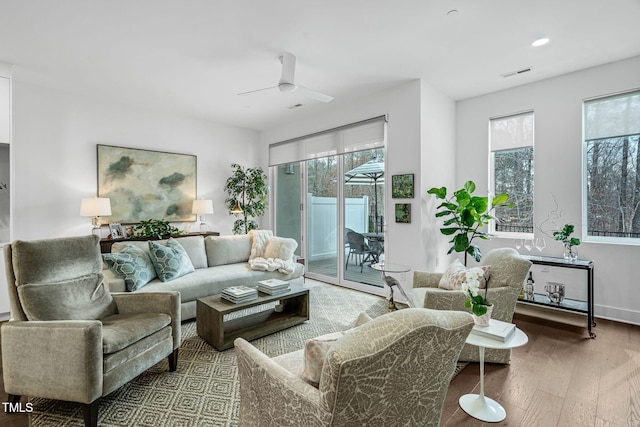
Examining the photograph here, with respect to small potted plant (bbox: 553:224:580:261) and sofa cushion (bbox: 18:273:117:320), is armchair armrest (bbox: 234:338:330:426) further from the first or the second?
small potted plant (bbox: 553:224:580:261)

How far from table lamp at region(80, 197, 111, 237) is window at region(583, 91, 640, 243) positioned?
6.13 meters

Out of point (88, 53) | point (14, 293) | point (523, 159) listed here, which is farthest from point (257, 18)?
point (523, 159)

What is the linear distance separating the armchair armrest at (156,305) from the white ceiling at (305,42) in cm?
230

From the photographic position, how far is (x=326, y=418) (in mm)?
993

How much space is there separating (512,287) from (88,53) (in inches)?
181

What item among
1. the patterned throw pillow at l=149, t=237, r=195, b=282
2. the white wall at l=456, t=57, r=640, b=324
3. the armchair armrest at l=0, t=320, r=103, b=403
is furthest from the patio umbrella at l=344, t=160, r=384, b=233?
the armchair armrest at l=0, t=320, r=103, b=403

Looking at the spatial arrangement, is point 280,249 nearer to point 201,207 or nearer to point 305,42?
point 201,207

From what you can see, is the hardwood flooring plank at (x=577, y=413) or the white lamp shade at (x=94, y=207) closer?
the hardwood flooring plank at (x=577, y=413)

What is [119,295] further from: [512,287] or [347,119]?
[347,119]

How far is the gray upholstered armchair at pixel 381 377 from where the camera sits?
948mm

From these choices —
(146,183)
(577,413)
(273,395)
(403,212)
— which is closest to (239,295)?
(273,395)

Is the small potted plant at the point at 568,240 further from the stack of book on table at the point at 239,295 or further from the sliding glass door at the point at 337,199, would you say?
the stack of book on table at the point at 239,295

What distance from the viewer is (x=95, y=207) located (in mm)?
4180

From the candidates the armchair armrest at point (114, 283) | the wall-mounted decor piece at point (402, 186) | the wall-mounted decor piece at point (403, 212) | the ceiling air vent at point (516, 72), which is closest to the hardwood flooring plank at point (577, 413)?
the wall-mounted decor piece at point (403, 212)
